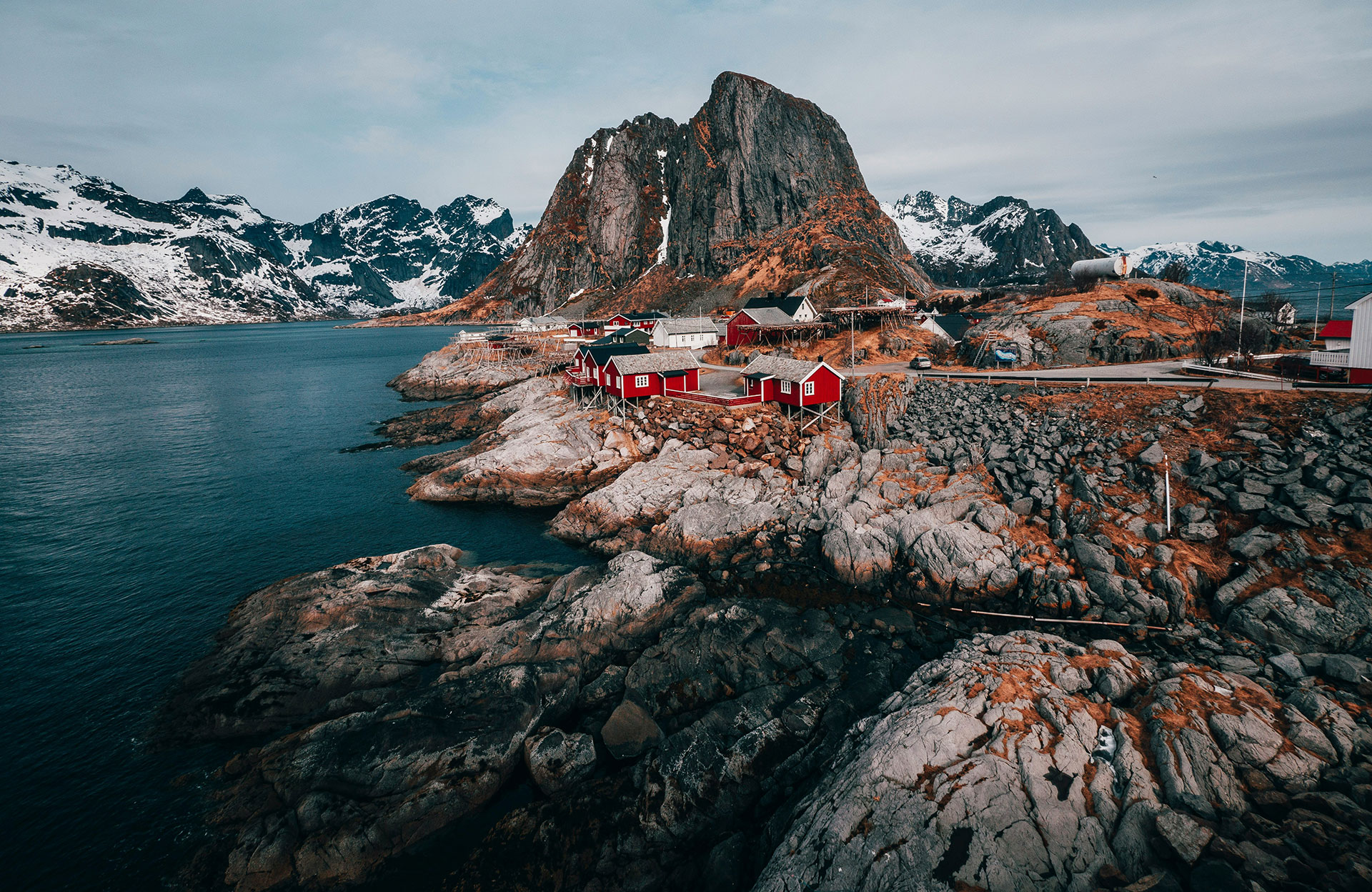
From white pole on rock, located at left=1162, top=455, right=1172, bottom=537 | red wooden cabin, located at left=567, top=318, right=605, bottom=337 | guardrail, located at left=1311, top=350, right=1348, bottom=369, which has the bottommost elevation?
white pole on rock, located at left=1162, top=455, right=1172, bottom=537

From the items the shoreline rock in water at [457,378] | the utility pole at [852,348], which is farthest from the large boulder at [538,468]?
the shoreline rock in water at [457,378]

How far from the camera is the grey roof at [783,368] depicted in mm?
42250

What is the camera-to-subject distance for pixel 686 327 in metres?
83.2

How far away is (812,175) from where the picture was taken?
16725cm

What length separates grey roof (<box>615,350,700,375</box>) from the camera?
1919 inches

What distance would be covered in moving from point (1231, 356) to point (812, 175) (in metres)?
149

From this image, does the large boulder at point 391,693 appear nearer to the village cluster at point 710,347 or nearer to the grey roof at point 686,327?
the village cluster at point 710,347

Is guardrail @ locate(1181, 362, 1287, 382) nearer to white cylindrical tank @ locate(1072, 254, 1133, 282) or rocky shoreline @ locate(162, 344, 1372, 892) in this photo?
rocky shoreline @ locate(162, 344, 1372, 892)

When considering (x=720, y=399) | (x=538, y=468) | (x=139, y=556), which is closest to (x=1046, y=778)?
(x=720, y=399)

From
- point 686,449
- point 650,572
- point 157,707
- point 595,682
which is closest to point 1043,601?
point 650,572

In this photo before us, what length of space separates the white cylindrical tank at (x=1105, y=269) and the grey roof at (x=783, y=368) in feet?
159

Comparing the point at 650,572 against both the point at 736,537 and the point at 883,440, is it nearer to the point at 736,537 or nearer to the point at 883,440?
the point at 736,537

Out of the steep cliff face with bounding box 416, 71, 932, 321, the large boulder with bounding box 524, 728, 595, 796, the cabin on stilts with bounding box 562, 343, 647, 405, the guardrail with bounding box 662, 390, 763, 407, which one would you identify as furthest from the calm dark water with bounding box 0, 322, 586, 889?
the steep cliff face with bounding box 416, 71, 932, 321

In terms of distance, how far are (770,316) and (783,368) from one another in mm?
30382
